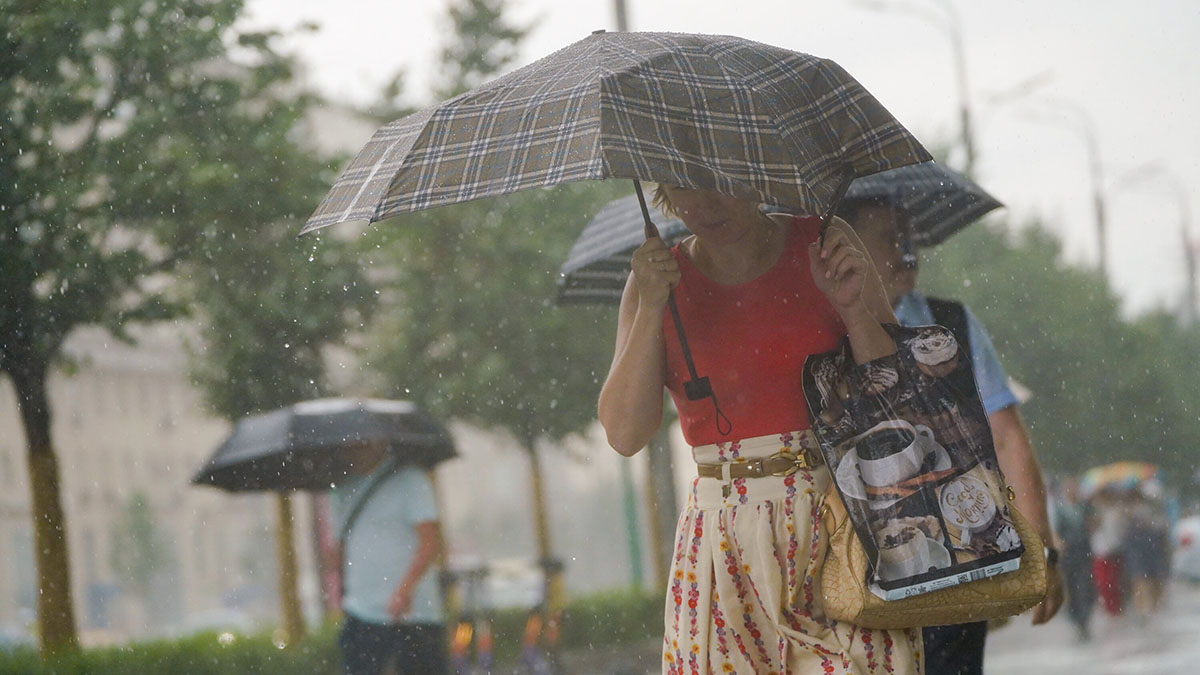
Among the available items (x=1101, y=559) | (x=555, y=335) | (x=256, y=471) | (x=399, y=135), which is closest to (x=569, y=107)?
(x=399, y=135)

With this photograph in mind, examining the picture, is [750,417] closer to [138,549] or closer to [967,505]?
[967,505]

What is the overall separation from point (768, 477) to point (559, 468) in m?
7.60

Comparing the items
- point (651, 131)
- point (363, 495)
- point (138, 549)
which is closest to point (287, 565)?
point (138, 549)

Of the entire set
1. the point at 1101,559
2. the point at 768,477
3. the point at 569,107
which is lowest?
the point at 1101,559

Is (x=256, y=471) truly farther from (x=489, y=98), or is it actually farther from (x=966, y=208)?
(x=489, y=98)

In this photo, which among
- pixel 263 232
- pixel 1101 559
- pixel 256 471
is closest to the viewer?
pixel 256 471

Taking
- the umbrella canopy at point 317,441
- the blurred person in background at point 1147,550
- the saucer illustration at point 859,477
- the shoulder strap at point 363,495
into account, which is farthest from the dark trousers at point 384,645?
the blurred person in background at point 1147,550

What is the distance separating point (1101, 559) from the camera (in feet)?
37.4

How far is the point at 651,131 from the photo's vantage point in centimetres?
259

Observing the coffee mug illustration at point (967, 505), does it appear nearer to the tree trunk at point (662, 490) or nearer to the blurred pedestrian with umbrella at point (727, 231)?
the blurred pedestrian with umbrella at point (727, 231)

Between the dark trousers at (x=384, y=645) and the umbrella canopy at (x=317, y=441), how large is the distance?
2.24 feet

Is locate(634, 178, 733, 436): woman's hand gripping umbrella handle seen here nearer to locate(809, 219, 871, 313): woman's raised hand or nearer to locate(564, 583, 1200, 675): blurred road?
locate(809, 219, 871, 313): woman's raised hand

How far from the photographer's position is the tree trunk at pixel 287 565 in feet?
29.8

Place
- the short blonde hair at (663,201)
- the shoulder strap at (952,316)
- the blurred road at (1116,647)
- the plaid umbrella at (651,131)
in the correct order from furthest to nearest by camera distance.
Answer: the blurred road at (1116,647), the shoulder strap at (952,316), the short blonde hair at (663,201), the plaid umbrella at (651,131)
